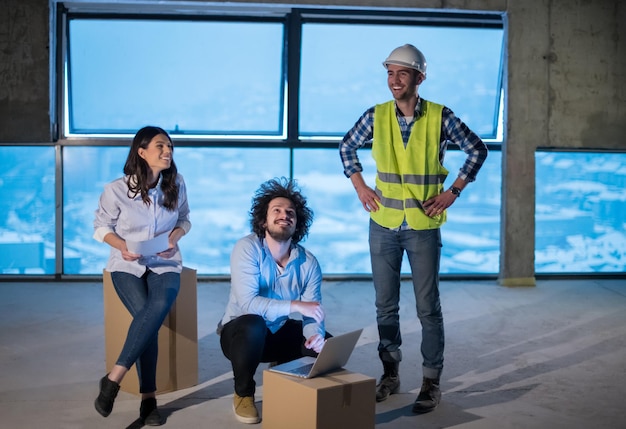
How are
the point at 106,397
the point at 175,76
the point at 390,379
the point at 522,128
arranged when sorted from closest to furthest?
the point at 106,397 → the point at 390,379 → the point at 522,128 → the point at 175,76

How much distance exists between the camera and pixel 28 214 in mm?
7074

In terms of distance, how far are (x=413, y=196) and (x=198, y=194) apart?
11.7 feet

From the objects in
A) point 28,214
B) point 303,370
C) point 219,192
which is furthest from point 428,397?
point 28,214

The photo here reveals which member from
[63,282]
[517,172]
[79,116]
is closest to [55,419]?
[63,282]

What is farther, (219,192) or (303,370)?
(219,192)

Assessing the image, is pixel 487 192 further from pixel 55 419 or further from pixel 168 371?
pixel 55 419

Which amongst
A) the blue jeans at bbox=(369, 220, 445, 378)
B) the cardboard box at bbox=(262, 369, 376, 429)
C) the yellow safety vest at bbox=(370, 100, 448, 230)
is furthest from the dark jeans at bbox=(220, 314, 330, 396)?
the yellow safety vest at bbox=(370, 100, 448, 230)

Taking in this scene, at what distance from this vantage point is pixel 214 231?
7.27m

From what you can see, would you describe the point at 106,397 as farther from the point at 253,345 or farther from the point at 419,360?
the point at 419,360

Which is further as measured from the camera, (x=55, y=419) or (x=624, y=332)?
(x=624, y=332)

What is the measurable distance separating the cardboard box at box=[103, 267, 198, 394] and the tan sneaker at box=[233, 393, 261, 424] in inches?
20.8

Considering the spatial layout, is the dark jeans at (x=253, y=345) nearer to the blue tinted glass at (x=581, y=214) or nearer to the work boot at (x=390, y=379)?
the work boot at (x=390, y=379)

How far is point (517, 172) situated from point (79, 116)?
3600 mm

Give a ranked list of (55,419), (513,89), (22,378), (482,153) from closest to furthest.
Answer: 1. (55,419)
2. (482,153)
3. (22,378)
4. (513,89)
